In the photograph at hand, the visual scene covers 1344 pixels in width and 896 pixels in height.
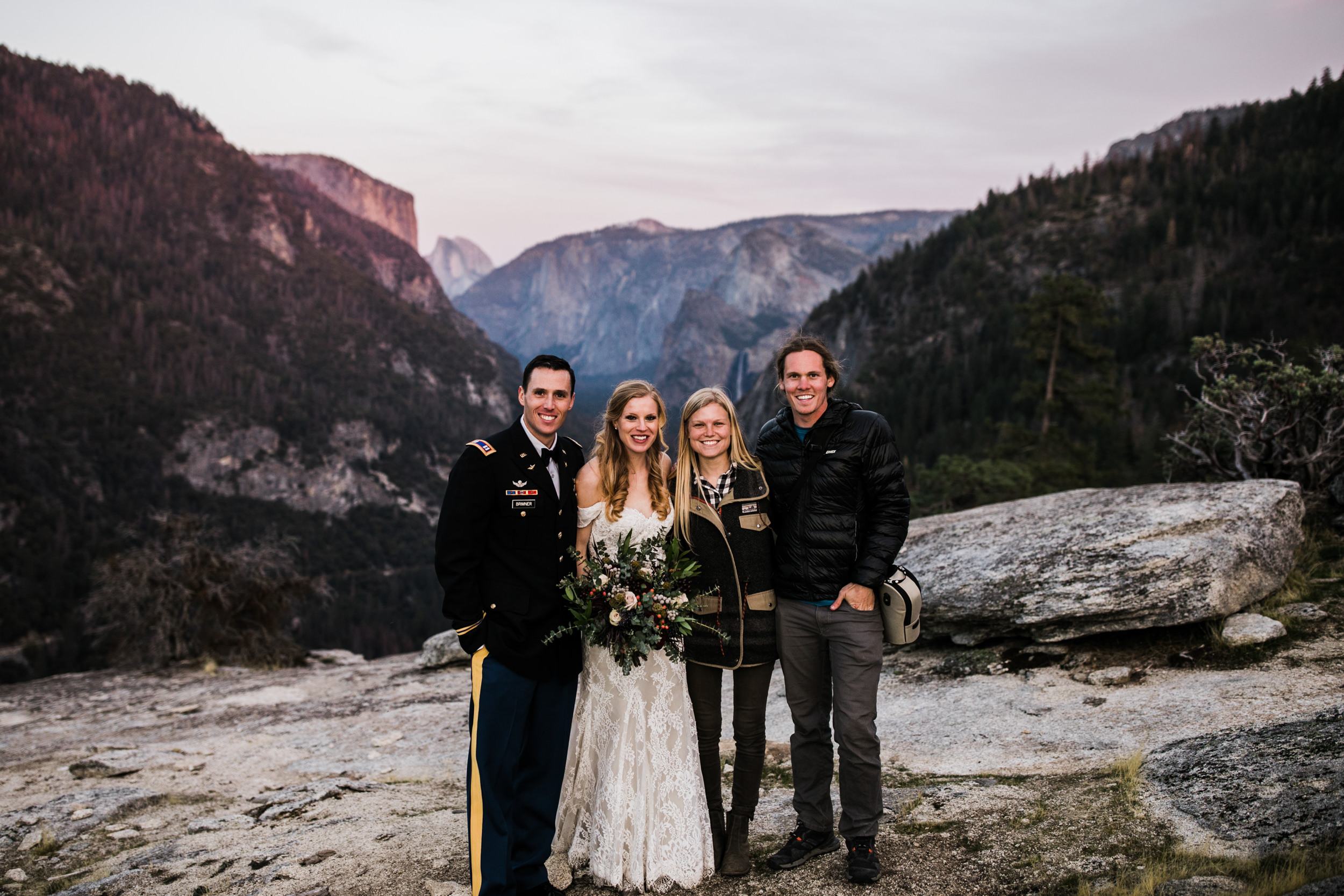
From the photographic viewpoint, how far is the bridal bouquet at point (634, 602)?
4398mm

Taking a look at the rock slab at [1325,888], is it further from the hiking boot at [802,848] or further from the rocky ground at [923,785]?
the hiking boot at [802,848]

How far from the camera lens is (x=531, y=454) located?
4.58 m

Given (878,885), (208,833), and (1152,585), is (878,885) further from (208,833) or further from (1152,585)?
(208,833)

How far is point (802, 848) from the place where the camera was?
15.5 feet

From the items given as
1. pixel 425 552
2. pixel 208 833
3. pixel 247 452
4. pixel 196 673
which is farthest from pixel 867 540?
pixel 247 452

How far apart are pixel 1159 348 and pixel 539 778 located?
324ft

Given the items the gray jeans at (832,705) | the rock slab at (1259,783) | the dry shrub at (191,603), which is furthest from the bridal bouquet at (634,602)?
the dry shrub at (191,603)

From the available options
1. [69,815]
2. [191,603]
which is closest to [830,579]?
[69,815]

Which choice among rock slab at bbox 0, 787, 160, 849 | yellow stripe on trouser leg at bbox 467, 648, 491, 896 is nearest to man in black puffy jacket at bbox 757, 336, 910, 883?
yellow stripe on trouser leg at bbox 467, 648, 491, 896

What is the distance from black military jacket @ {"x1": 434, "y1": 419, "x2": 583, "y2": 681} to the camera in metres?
4.29

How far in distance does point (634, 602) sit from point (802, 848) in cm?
201

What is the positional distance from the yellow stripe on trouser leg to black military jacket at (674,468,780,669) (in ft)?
4.23

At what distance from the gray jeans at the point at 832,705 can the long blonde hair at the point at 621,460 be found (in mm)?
1084

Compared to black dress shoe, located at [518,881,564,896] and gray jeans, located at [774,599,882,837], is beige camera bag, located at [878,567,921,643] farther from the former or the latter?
black dress shoe, located at [518,881,564,896]
